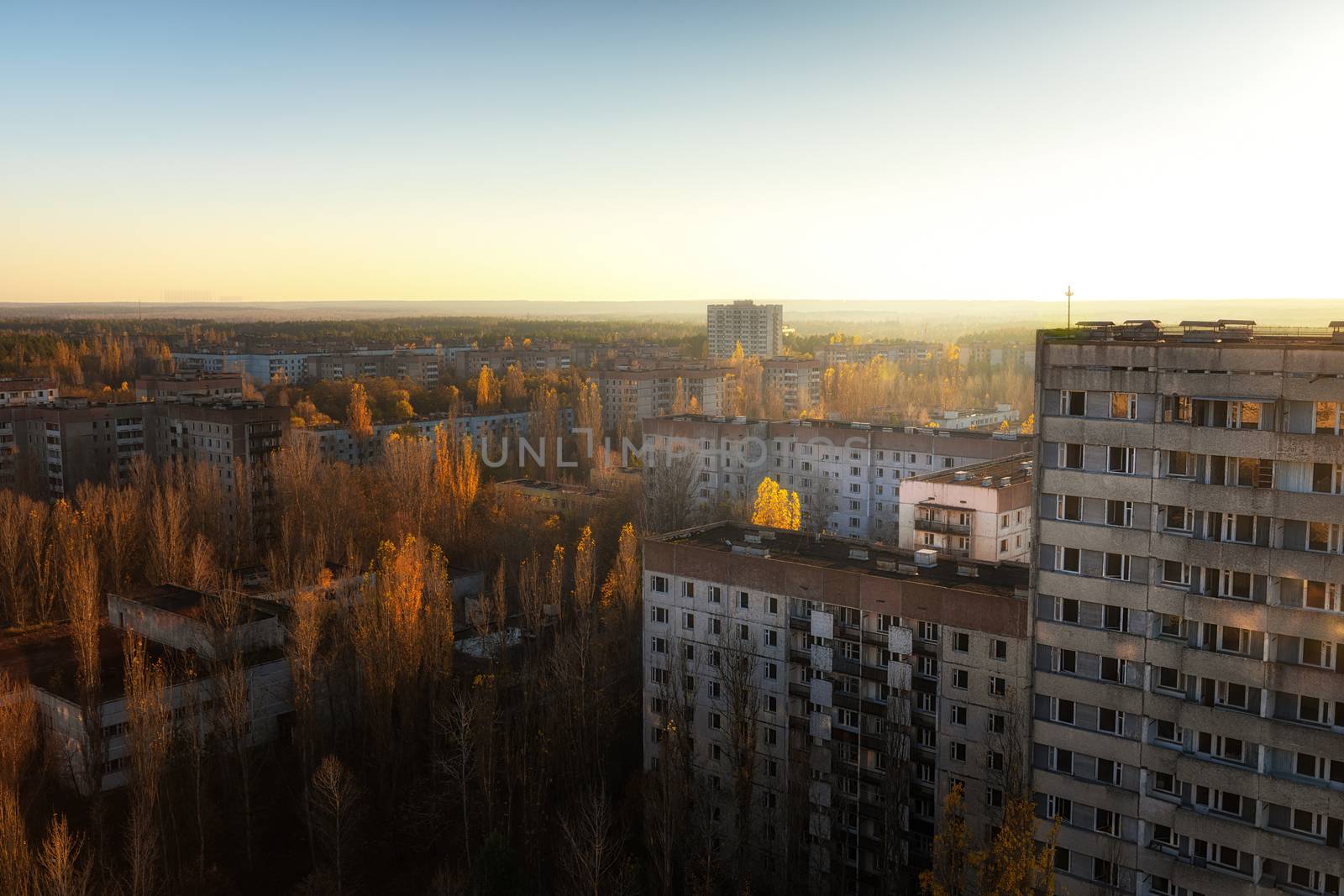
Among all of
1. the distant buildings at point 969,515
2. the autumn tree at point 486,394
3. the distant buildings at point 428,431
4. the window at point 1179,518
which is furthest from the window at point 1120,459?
the autumn tree at point 486,394

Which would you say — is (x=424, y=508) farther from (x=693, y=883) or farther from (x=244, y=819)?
(x=693, y=883)

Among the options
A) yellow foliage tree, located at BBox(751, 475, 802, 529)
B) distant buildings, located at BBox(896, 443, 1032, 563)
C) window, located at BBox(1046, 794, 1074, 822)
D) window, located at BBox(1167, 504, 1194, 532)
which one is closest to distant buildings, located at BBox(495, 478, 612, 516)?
yellow foliage tree, located at BBox(751, 475, 802, 529)

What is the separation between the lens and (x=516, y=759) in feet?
41.3

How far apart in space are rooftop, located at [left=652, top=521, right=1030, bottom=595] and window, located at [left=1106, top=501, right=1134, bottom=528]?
2.35 m

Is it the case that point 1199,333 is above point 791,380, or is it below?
above

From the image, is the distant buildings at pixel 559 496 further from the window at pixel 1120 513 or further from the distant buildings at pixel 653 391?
the window at pixel 1120 513

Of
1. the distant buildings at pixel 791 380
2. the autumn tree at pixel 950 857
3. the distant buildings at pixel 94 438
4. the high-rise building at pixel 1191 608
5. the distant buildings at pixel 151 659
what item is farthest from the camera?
the distant buildings at pixel 791 380

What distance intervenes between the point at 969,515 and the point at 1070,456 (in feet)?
28.6

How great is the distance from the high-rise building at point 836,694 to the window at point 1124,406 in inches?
97.2

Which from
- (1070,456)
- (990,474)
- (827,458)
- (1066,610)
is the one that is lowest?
(827,458)

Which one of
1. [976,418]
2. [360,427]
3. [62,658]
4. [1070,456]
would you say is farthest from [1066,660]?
[360,427]

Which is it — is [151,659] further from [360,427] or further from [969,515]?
[360,427]

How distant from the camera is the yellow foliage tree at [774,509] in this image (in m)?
22.3

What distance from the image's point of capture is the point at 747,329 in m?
72.9
